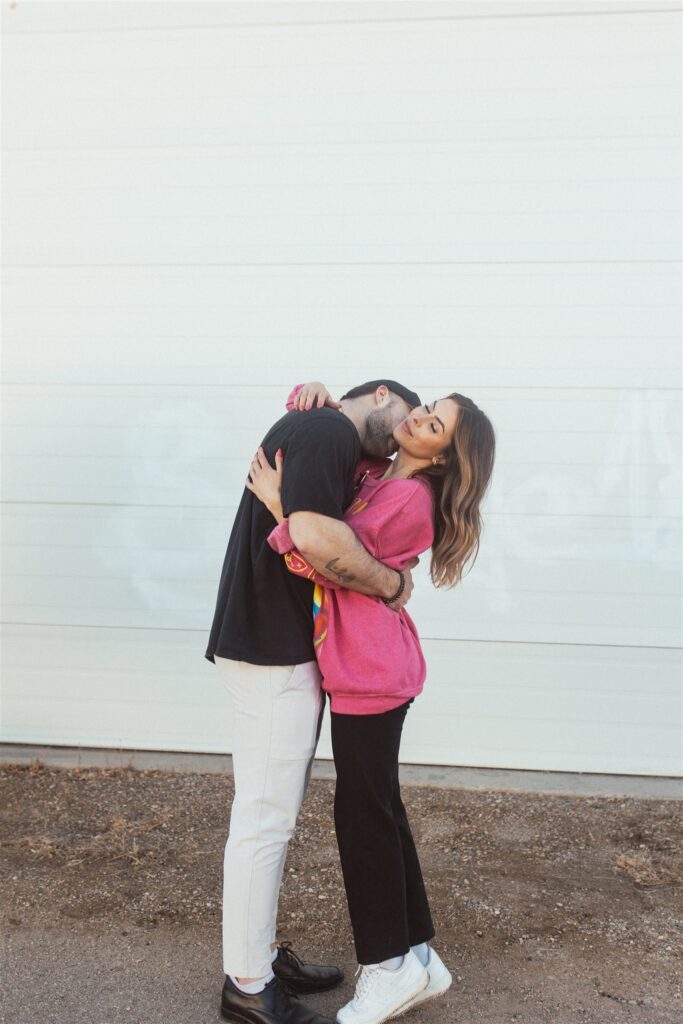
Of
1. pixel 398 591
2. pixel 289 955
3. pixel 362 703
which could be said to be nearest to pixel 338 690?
pixel 362 703

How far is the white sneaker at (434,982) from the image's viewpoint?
253cm

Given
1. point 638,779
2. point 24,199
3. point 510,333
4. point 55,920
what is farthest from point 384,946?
point 24,199

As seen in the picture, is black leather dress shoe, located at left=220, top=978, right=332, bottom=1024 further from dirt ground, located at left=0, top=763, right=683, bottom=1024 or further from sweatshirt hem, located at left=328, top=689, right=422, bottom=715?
sweatshirt hem, located at left=328, top=689, right=422, bottom=715

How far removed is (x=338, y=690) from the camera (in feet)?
7.94

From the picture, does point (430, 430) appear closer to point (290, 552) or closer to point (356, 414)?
point (356, 414)

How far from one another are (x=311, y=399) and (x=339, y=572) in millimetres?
483

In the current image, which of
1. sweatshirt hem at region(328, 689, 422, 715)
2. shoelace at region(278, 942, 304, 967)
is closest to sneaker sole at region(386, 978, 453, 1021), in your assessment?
shoelace at region(278, 942, 304, 967)

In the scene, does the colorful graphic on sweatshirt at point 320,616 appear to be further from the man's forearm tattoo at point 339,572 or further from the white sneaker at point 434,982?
the white sneaker at point 434,982

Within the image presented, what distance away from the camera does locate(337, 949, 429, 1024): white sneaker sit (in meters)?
2.44

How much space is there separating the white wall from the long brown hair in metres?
1.80

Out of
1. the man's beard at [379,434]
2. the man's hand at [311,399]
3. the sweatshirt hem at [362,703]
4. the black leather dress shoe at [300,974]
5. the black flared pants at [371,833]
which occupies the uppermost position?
the man's hand at [311,399]

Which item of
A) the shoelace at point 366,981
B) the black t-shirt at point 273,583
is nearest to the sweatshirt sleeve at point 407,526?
the black t-shirt at point 273,583

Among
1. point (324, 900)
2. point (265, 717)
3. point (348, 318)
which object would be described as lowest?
point (324, 900)

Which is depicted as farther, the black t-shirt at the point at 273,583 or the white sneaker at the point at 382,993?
the white sneaker at the point at 382,993
